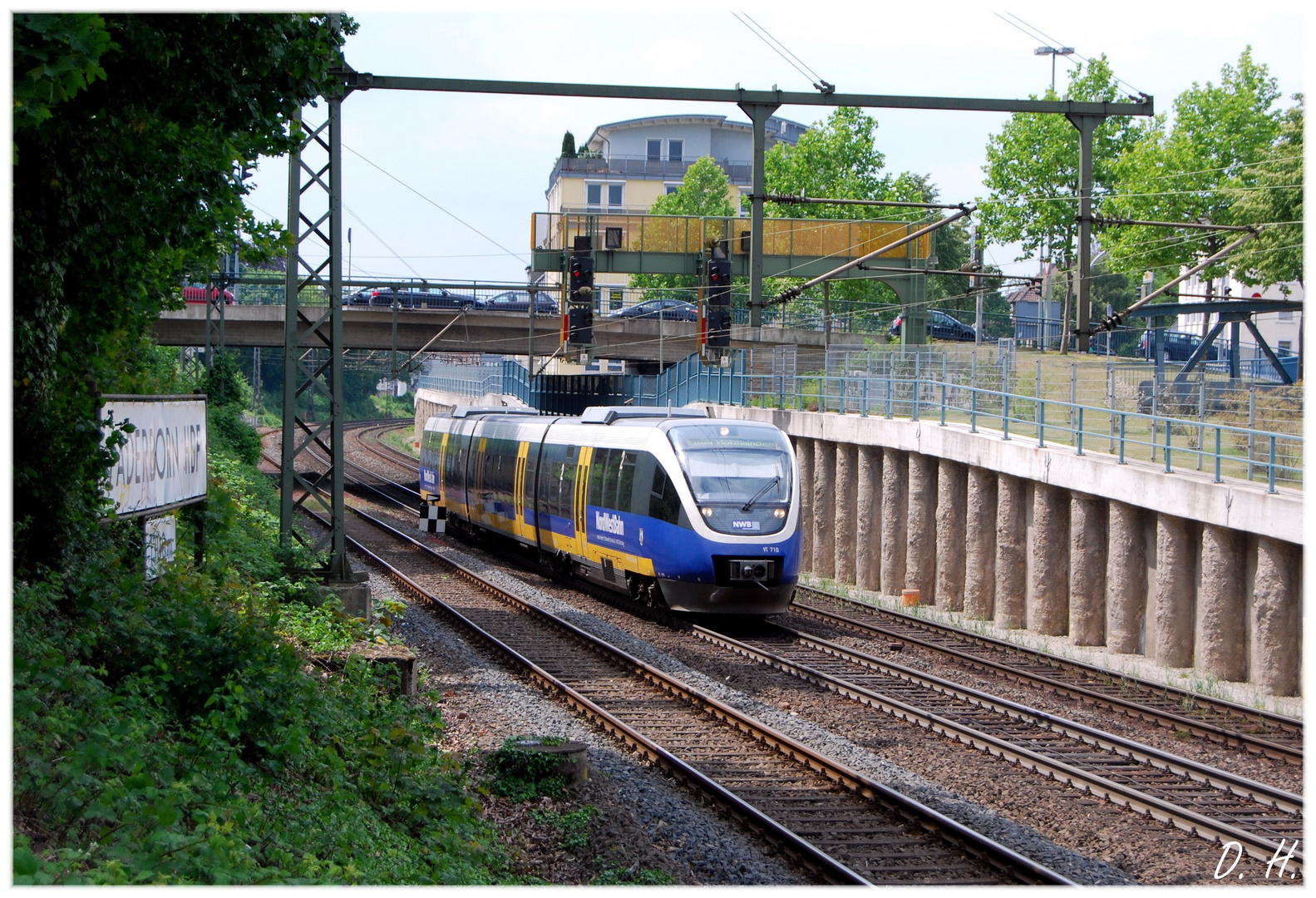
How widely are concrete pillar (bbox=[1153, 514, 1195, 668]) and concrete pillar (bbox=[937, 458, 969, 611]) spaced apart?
18.4 ft

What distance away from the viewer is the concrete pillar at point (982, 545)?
20859 mm

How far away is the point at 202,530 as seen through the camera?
48.1 ft

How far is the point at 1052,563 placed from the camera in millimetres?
19031

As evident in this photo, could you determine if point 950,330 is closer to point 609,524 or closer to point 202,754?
point 609,524

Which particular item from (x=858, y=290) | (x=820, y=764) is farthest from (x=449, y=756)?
(x=858, y=290)

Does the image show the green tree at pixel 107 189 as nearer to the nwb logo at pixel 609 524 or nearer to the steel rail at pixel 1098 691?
the nwb logo at pixel 609 524

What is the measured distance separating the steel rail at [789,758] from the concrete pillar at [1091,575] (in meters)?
6.43

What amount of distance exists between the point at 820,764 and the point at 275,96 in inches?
289

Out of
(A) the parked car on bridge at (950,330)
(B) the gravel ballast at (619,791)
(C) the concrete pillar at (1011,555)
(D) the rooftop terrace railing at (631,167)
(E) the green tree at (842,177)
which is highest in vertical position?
(D) the rooftop terrace railing at (631,167)

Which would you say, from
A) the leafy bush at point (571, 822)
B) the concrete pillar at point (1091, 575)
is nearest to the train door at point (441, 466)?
the concrete pillar at point (1091, 575)

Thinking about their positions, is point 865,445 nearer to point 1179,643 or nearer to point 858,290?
point 1179,643

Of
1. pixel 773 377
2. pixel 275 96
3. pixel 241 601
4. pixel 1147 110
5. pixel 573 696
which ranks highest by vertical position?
pixel 1147 110

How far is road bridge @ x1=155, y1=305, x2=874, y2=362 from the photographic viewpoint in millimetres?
42875

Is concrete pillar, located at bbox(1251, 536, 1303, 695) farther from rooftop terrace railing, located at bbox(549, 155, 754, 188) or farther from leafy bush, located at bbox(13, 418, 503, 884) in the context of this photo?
rooftop terrace railing, located at bbox(549, 155, 754, 188)
